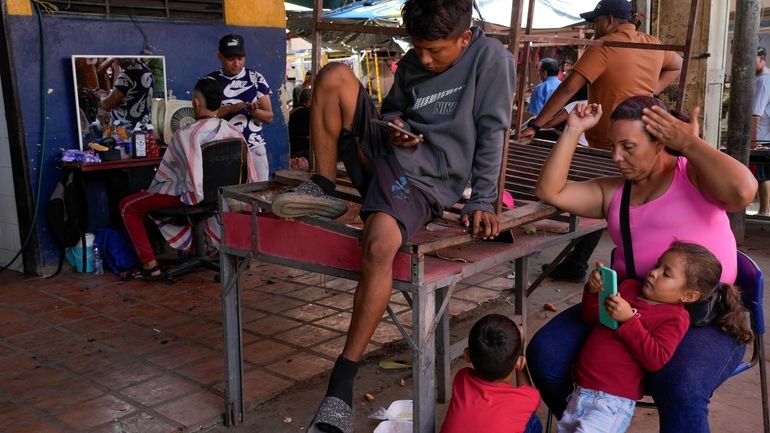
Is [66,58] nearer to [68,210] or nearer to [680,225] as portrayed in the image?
[68,210]

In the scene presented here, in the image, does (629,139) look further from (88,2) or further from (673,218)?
(88,2)

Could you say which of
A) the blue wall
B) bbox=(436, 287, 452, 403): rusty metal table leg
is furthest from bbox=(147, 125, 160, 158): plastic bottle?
bbox=(436, 287, 452, 403): rusty metal table leg

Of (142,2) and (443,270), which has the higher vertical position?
(142,2)

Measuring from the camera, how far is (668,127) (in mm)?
2436

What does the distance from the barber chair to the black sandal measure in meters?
0.08

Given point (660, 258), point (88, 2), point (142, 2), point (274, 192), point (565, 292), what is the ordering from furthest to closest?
point (142, 2) → point (88, 2) → point (565, 292) → point (274, 192) → point (660, 258)

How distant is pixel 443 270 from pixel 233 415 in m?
1.31

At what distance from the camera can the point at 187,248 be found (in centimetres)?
588

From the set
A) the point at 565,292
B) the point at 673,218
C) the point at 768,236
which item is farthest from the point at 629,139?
the point at 768,236

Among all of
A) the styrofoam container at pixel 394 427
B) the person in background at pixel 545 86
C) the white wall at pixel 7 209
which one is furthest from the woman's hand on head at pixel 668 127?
the person in background at pixel 545 86

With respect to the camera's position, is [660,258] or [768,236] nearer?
[660,258]

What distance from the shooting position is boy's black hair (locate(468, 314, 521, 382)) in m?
2.43

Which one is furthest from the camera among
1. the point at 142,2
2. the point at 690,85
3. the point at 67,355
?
the point at 690,85

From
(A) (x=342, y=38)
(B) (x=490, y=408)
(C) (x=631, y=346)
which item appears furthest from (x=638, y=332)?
(A) (x=342, y=38)
